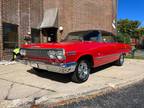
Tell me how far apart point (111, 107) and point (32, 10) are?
1009cm

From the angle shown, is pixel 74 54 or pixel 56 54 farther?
pixel 74 54

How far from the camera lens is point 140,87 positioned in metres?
6.24

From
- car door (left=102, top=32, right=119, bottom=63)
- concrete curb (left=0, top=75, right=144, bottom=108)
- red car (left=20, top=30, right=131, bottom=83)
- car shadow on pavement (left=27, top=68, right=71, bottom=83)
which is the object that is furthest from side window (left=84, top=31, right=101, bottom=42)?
concrete curb (left=0, top=75, right=144, bottom=108)

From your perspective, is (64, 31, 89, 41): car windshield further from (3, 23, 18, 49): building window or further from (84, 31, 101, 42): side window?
(3, 23, 18, 49): building window

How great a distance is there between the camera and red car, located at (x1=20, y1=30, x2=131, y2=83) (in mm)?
5703

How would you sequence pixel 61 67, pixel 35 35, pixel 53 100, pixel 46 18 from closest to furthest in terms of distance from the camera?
pixel 53 100 → pixel 61 67 → pixel 35 35 → pixel 46 18

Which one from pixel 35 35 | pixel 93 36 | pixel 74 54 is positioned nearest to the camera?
pixel 74 54

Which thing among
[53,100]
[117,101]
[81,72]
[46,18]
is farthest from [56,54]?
[46,18]

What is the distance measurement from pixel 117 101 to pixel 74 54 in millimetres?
1807

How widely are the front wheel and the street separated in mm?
1130

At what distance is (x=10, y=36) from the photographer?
1152cm

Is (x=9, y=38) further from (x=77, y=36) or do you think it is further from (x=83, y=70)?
(x=83, y=70)

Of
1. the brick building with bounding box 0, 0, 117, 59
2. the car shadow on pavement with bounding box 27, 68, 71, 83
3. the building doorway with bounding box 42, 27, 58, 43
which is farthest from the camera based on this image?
the building doorway with bounding box 42, 27, 58, 43

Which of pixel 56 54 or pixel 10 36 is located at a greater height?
pixel 10 36
